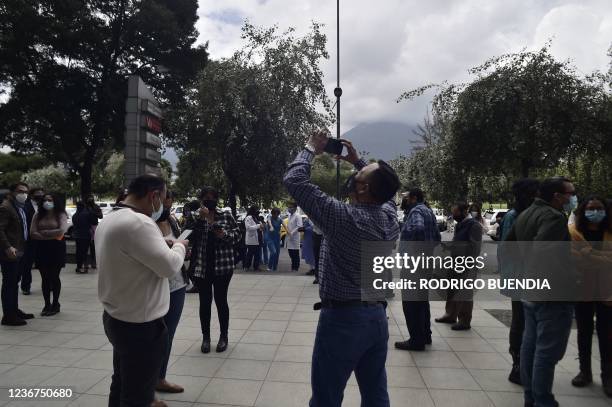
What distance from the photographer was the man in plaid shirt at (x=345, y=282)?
2.15 m

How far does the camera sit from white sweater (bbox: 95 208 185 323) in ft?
7.72

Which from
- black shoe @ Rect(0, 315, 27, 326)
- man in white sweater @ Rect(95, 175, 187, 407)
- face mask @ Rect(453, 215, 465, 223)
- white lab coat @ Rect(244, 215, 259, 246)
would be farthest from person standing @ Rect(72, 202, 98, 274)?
man in white sweater @ Rect(95, 175, 187, 407)

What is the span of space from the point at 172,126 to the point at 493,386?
14964 millimetres

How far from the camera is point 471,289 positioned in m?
6.29

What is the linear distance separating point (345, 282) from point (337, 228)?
28 centimetres

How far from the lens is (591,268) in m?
4.02

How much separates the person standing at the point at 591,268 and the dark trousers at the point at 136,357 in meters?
3.73

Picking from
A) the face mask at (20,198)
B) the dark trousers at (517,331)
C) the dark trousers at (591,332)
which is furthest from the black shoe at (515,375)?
the face mask at (20,198)

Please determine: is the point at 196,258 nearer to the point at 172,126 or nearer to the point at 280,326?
the point at 280,326

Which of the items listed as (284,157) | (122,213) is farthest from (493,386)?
(284,157)

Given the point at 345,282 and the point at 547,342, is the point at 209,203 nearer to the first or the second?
→ the point at 345,282

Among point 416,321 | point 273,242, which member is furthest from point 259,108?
point 416,321

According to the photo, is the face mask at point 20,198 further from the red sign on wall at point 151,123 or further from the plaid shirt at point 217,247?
the plaid shirt at point 217,247

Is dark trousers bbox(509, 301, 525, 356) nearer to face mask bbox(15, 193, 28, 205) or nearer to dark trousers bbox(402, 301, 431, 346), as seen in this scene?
dark trousers bbox(402, 301, 431, 346)
